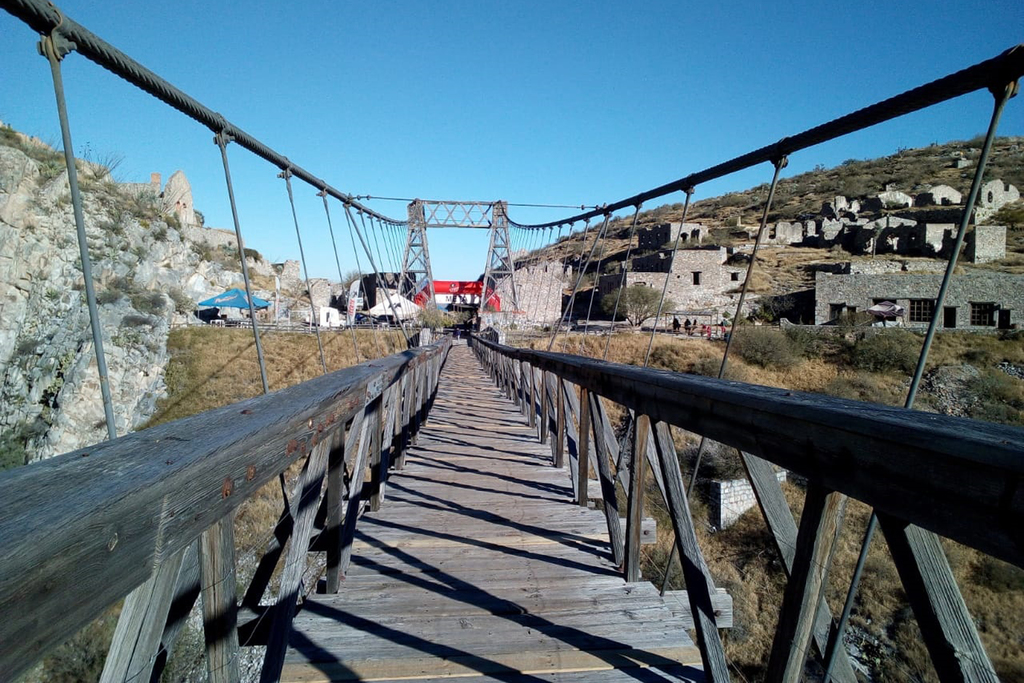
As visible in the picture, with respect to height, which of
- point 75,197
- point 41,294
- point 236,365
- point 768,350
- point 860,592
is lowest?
point 860,592

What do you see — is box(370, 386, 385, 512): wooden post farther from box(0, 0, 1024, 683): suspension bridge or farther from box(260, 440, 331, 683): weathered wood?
box(260, 440, 331, 683): weathered wood

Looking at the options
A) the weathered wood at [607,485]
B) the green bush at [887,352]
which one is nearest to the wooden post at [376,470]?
the weathered wood at [607,485]

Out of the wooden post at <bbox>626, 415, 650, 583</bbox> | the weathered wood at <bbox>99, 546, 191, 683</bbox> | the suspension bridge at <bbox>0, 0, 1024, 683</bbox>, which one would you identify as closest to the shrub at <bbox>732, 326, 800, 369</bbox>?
the suspension bridge at <bbox>0, 0, 1024, 683</bbox>

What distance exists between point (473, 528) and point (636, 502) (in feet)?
3.56

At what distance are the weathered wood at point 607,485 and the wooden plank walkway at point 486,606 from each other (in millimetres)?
81

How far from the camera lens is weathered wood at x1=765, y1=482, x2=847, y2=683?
983 millimetres

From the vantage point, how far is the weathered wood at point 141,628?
802mm

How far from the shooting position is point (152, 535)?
0.74 metres

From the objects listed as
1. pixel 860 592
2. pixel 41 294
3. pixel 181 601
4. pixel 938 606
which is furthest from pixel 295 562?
pixel 860 592

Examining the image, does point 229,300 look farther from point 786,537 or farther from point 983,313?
point 983,313

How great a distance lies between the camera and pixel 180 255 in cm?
2248

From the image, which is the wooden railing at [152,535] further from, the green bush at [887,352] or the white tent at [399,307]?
the green bush at [887,352]

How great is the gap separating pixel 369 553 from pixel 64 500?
213 cm

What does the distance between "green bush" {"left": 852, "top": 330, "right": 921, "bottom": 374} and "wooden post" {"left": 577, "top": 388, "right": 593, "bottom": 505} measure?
60.2 feet
